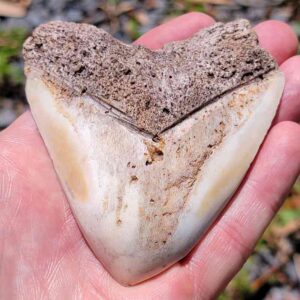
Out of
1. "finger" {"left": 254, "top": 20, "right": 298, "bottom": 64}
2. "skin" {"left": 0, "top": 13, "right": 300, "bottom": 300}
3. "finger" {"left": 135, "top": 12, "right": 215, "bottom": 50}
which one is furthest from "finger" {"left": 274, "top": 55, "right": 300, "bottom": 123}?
"finger" {"left": 135, "top": 12, "right": 215, "bottom": 50}

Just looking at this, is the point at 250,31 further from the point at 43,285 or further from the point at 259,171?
the point at 43,285

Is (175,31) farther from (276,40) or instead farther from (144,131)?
(144,131)

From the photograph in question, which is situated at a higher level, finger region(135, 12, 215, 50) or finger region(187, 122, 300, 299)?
finger region(135, 12, 215, 50)

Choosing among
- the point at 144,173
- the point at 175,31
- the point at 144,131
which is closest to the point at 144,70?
the point at 144,131

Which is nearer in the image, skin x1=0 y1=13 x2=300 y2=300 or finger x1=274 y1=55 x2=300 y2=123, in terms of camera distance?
skin x1=0 y1=13 x2=300 y2=300

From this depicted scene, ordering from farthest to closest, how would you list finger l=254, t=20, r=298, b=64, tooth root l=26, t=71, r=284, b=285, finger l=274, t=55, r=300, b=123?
finger l=254, t=20, r=298, b=64
finger l=274, t=55, r=300, b=123
tooth root l=26, t=71, r=284, b=285

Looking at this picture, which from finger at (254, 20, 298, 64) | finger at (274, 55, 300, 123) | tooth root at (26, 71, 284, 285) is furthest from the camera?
finger at (254, 20, 298, 64)

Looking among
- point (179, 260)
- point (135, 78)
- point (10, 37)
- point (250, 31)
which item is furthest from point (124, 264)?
point (10, 37)

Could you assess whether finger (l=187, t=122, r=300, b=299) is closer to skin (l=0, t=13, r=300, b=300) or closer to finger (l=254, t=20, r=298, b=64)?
skin (l=0, t=13, r=300, b=300)
